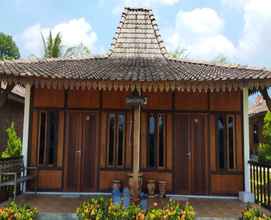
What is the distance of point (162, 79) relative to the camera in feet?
20.0

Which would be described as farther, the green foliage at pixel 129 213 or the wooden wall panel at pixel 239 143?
the wooden wall panel at pixel 239 143

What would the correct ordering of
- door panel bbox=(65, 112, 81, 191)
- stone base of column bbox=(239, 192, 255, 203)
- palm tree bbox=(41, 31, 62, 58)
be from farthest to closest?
palm tree bbox=(41, 31, 62, 58) → door panel bbox=(65, 112, 81, 191) → stone base of column bbox=(239, 192, 255, 203)

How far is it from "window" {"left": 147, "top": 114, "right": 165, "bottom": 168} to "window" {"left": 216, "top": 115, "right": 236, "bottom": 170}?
1.30 metres

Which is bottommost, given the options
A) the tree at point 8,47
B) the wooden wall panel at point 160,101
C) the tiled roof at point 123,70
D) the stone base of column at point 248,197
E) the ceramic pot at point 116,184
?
the stone base of column at point 248,197

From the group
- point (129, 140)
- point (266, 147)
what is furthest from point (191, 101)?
point (266, 147)

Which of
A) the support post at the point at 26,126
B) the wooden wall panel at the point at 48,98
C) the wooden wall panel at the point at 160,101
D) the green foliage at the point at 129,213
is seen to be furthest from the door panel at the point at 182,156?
the support post at the point at 26,126

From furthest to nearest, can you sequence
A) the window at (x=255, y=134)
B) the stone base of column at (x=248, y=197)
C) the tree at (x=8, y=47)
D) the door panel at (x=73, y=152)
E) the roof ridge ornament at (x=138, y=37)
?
the tree at (x=8, y=47), the window at (x=255, y=134), the roof ridge ornament at (x=138, y=37), the door panel at (x=73, y=152), the stone base of column at (x=248, y=197)

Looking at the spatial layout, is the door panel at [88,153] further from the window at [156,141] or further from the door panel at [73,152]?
the window at [156,141]

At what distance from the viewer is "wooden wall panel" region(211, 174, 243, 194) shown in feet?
24.2

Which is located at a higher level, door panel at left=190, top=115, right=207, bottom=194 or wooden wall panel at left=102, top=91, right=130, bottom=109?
wooden wall panel at left=102, top=91, right=130, bottom=109

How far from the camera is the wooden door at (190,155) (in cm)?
744

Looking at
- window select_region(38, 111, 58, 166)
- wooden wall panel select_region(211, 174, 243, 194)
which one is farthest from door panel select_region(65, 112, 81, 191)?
wooden wall panel select_region(211, 174, 243, 194)

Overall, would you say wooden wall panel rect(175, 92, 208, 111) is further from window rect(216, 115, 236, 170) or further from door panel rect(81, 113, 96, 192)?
door panel rect(81, 113, 96, 192)

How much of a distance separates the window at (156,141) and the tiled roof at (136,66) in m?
1.20
